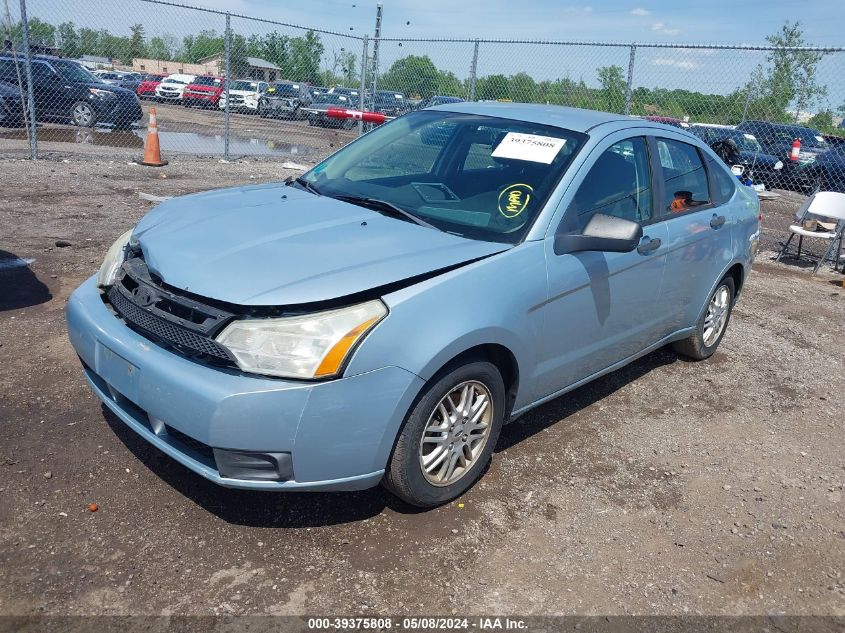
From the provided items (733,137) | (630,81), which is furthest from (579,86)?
(733,137)

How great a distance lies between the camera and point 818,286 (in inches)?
331

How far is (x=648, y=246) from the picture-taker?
3996 mm

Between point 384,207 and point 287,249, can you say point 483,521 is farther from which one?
point 384,207

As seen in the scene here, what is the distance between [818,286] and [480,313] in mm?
7002

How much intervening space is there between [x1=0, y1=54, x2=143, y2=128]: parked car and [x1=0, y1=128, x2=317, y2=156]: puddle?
1.17 ft

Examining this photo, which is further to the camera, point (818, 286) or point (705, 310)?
point (818, 286)

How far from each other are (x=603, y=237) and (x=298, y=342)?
5.22 feet

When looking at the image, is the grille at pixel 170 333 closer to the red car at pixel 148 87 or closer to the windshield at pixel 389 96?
the windshield at pixel 389 96

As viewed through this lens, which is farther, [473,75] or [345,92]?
[345,92]

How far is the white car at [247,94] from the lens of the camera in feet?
77.2

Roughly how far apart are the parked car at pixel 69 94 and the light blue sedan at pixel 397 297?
45.7ft

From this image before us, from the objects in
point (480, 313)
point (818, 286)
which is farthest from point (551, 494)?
point (818, 286)

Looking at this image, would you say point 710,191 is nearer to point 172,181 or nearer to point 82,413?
point 82,413

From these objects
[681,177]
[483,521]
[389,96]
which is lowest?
[483,521]
